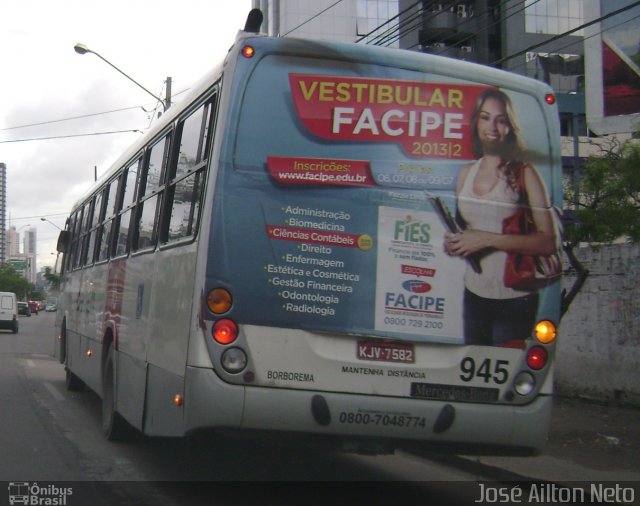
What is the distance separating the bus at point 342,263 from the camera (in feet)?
18.0

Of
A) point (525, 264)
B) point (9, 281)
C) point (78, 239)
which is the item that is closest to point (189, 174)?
point (525, 264)

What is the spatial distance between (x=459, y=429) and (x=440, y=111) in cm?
228

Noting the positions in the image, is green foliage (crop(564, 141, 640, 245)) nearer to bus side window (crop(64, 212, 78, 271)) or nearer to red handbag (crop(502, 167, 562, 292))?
red handbag (crop(502, 167, 562, 292))

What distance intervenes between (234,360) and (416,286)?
1370 millimetres

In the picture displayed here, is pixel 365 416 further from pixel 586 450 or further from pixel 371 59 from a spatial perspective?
pixel 586 450

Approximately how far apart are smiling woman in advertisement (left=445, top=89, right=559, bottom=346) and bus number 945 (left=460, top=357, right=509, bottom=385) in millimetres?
137

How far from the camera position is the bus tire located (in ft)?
28.9

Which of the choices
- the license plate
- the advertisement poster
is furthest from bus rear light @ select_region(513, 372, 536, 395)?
the license plate

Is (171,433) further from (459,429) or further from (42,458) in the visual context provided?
(42,458)

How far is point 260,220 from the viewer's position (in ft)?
18.3

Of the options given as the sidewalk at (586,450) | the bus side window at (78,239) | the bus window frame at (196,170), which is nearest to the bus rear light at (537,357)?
the sidewalk at (586,450)

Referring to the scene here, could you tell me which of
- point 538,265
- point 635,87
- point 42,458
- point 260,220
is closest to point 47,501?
point 42,458

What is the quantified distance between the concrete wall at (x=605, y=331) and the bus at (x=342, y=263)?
6.10 meters

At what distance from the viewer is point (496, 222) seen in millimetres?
6012
